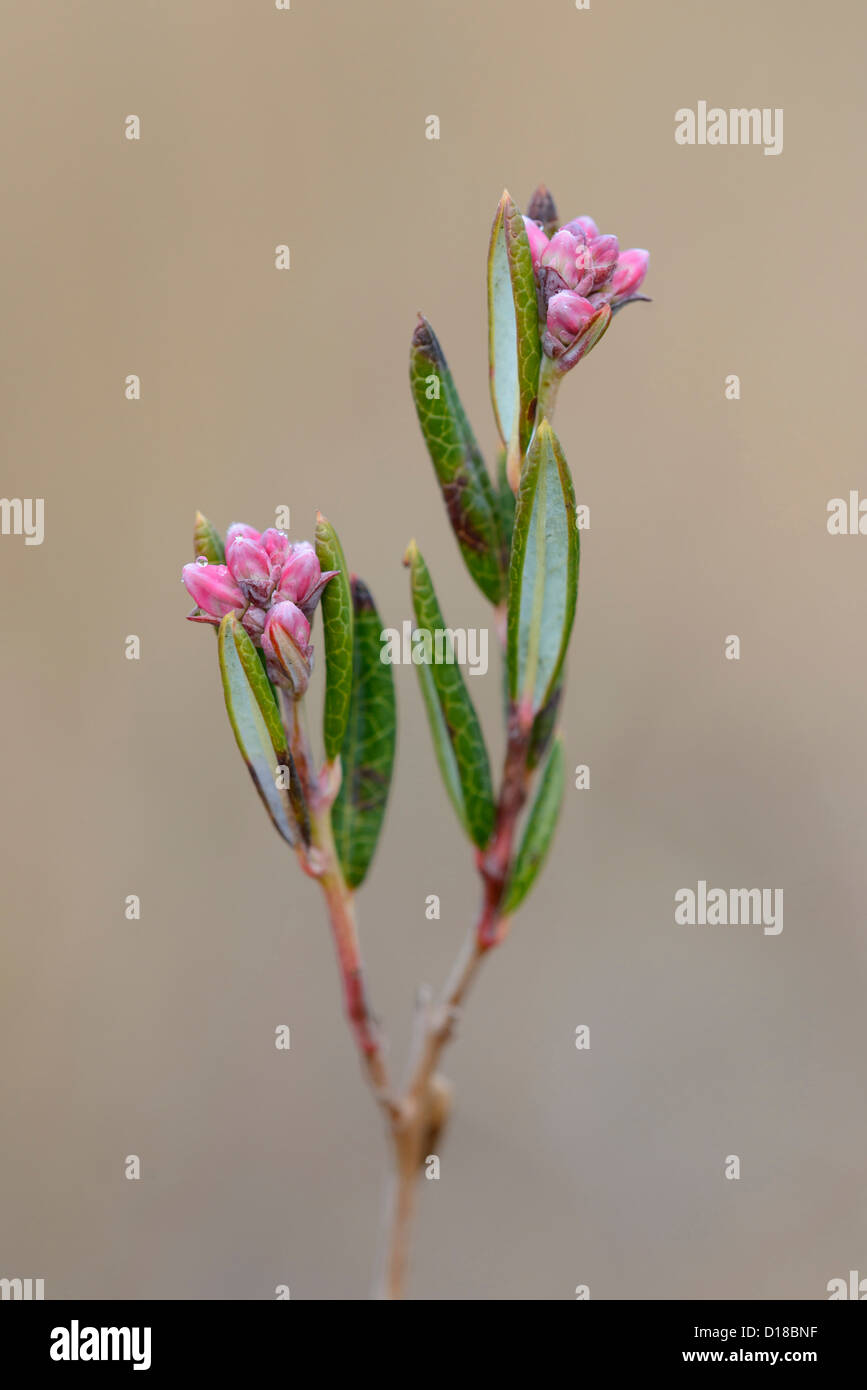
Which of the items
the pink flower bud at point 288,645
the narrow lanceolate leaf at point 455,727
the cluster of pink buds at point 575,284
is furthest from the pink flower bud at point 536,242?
the pink flower bud at point 288,645

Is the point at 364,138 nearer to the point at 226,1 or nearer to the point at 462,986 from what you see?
the point at 226,1

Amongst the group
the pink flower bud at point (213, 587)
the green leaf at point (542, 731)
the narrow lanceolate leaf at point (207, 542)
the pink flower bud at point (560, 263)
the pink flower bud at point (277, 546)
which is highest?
the pink flower bud at point (560, 263)

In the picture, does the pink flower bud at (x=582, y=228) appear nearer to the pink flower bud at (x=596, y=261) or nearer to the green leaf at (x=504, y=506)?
the pink flower bud at (x=596, y=261)

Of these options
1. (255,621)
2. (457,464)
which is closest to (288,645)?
(255,621)

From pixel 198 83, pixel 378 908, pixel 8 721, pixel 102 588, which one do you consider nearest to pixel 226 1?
pixel 198 83

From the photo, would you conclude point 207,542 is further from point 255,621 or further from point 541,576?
point 541,576

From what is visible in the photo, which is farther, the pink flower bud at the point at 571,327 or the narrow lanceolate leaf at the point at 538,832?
the narrow lanceolate leaf at the point at 538,832
